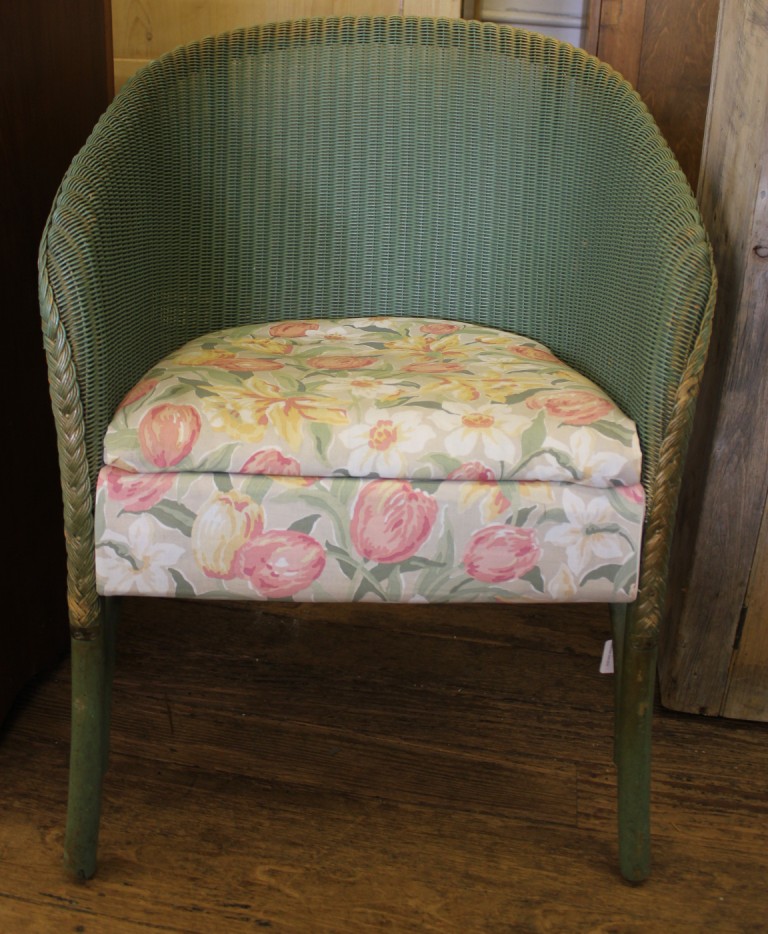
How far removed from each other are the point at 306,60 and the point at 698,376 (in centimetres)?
68

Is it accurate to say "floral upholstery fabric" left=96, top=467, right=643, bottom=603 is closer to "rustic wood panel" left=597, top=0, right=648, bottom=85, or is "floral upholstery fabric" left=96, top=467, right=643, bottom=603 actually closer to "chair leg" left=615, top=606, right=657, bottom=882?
"chair leg" left=615, top=606, right=657, bottom=882

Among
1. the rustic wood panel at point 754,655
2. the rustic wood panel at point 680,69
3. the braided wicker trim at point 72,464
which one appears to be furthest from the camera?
the rustic wood panel at point 680,69

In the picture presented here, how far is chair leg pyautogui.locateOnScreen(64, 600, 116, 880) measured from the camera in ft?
3.01

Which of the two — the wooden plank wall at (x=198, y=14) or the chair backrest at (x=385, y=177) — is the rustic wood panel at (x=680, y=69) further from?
the chair backrest at (x=385, y=177)

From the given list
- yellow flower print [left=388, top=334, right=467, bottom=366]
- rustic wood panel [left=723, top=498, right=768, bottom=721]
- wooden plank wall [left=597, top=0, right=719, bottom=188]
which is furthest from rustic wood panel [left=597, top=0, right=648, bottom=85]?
rustic wood panel [left=723, top=498, right=768, bottom=721]

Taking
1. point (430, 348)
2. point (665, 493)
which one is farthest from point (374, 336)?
point (665, 493)

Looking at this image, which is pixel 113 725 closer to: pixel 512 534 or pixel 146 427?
pixel 146 427

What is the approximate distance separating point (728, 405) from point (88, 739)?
2.65 ft

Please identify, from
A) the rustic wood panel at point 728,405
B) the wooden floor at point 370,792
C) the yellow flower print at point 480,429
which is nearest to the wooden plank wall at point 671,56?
the rustic wood panel at point 728,405

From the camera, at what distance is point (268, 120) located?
1219mm

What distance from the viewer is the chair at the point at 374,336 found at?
2.83ft

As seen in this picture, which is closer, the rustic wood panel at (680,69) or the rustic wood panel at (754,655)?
the rustic wood panel at (754,655)

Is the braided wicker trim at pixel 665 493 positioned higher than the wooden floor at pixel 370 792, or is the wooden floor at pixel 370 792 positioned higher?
the braided wicker trim at pixel 665 493

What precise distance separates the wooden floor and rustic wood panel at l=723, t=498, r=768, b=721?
0.03m
